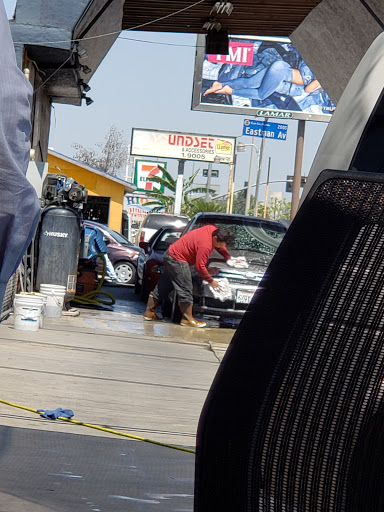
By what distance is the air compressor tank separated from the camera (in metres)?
12.9

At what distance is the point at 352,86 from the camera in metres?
2.57

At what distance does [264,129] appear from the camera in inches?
1845

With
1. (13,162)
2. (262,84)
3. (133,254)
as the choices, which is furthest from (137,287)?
(262,84)

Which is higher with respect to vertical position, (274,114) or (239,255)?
(274,114)

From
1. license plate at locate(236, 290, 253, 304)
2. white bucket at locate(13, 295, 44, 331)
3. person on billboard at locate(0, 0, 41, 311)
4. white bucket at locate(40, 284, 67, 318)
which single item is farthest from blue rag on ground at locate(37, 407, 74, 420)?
license plate at locate(236, 290, 253, 304)

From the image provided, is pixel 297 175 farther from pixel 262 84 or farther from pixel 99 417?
pixel 99 417

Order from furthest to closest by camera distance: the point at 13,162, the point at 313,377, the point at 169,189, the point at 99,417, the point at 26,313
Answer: the point at 169,189, the point at 26,313, the point at 99,417, the point at 13,162, the point at 313,377

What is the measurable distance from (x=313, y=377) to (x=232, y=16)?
1459 cm

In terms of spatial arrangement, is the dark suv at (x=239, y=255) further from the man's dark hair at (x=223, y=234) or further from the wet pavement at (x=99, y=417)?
the wet pavement at (x=99, y=417)

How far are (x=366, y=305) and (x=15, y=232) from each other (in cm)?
89

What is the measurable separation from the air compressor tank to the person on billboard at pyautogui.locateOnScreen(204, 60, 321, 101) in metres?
30.5

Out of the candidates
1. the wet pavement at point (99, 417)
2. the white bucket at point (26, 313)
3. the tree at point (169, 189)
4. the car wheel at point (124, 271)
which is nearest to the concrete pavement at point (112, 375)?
the wet pavement at point (99, 417)

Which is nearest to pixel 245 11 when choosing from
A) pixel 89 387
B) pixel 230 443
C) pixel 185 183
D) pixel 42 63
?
pixel 42 63

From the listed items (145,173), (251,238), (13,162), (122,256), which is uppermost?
(13,162)
